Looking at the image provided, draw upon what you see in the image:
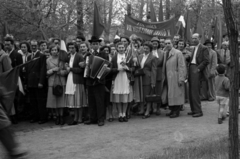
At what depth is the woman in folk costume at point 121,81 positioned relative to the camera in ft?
25.8

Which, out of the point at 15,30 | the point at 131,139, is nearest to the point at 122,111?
the point at 131,139

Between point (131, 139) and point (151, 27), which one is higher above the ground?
point (151, 27)

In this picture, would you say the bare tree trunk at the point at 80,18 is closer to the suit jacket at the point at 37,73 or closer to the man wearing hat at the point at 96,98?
the suit jacket at the point at 37,73

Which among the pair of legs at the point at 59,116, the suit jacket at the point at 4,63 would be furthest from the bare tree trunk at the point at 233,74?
the suit jacket at the point at 4,63

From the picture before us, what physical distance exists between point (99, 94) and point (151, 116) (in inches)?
73.1

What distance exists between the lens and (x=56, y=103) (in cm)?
780

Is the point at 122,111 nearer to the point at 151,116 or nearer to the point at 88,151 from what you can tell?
the point at 151,116

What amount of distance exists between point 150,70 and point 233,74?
4.40 m

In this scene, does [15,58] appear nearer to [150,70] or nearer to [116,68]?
[116,68]

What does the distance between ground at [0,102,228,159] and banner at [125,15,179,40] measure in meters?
3.24

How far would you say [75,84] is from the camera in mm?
7730

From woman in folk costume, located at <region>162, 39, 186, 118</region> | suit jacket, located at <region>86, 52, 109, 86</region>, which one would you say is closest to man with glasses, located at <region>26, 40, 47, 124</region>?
suit jacket, located at <region>86, 52, 109, 86</region>

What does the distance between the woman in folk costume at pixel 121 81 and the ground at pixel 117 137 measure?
47cm

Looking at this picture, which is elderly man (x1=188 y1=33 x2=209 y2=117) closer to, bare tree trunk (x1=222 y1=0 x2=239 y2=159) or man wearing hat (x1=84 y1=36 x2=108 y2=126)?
man wearing hat (x1=84 y1=36 x2=108 y2=126)
